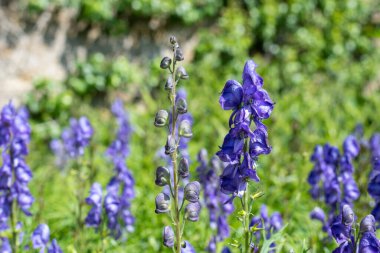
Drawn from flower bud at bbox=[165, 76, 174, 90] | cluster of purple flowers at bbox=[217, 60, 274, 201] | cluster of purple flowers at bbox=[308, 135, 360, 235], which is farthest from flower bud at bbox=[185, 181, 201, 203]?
cluster of purple flowers at bbox=[308, 135, 360, 235]

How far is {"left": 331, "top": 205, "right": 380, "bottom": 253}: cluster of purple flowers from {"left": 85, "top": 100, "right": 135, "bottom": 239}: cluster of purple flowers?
1.55 meters

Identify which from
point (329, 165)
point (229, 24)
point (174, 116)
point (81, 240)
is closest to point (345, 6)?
point (229, 24)

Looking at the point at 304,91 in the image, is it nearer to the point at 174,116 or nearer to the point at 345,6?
the point at 345,6

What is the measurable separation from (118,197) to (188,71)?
5.67 meters

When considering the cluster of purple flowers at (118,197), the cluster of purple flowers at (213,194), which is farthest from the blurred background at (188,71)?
the cluster of purple flowers at (213,194)

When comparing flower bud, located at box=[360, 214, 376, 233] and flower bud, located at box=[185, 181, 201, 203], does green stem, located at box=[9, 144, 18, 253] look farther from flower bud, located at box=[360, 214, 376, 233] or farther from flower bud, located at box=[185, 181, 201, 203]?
flower bud, located at box=[360, 214, 376, 233]

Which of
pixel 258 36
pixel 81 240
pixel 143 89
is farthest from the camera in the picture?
pixel 258 36

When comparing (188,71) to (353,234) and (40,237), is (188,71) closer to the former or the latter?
(40,237)

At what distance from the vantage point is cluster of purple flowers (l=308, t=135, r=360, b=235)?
4.00 metres

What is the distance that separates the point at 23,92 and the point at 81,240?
464 centimetres

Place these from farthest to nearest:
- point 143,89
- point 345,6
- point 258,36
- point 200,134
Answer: point 345,6 → point 258,36 → point 143,89 → point 200,134

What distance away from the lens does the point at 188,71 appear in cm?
962

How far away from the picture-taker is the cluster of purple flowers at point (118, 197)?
3.79 metres

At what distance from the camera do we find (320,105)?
374 inches
